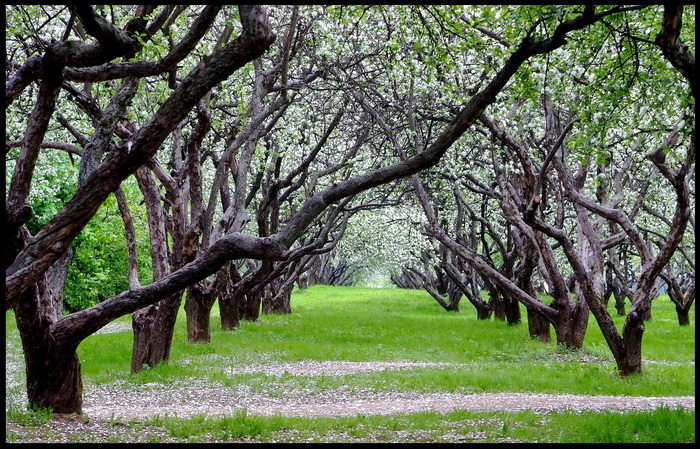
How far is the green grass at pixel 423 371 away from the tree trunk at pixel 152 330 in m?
0.37

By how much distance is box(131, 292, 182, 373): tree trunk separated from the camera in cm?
1652

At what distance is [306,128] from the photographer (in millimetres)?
23312

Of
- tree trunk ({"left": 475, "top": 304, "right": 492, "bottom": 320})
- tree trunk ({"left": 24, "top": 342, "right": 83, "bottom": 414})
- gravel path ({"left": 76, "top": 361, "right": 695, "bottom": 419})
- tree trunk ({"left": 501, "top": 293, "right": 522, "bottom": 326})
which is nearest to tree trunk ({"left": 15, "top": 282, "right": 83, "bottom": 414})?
tree trunk ({"left": 24, "top": 342, "right": 83, "bottom": 414})

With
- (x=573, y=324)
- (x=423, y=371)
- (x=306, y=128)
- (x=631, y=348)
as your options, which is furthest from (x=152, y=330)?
(x=573, y=324)

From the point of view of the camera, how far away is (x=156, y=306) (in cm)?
1642

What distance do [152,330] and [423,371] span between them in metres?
6.44

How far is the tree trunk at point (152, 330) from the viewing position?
16516 millimetres

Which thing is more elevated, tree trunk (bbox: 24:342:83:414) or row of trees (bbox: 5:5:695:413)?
row of trees (bbox: 5:5:695:413)

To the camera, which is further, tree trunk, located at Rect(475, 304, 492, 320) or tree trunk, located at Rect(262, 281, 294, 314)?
tree trunk, located at Rect(262, 281, 294, 314)

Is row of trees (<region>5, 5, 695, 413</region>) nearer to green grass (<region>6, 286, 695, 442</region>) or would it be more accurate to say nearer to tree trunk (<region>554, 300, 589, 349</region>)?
tree trunk (<region>554, 300, 589, 349</region>)

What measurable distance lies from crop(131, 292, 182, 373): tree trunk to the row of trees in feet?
0.19

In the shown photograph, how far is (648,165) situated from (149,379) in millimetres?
16006

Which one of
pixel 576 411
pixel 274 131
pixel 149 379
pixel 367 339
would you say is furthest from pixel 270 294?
pixel 576 411

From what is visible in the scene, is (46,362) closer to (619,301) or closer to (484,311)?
(484,311)
